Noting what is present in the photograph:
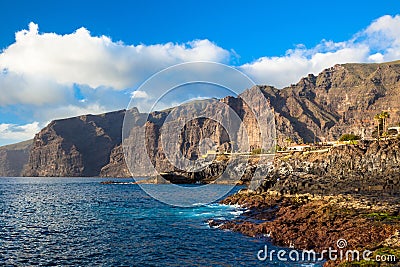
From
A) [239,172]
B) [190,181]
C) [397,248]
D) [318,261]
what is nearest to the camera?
[397,248]

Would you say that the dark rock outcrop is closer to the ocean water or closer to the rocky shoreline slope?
the rocky shoreline slope

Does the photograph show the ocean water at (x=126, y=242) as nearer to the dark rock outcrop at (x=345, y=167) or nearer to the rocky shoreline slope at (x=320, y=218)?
the rocky shoreline slope at (x=320, y=218)

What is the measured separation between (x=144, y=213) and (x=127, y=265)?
27.8 m

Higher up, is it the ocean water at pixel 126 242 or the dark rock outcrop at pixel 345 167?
the dark rock outcrop at pixel 345 167

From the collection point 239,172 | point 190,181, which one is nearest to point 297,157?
point 239,172

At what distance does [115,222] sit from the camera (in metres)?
44.6

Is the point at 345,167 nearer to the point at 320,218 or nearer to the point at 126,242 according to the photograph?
the point at 320,218

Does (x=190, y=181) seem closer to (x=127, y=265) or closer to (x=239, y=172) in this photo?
(x=239, y=172)

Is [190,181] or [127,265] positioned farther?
[190,181]

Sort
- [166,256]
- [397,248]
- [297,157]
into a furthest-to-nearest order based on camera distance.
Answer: [297,157]
[166,256]
[397,248]

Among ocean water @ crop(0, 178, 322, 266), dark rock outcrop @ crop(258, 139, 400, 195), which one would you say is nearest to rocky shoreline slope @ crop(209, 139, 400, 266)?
ocean water @ crop(0, 178, 322, 266)

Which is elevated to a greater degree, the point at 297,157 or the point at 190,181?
the point at 297,157

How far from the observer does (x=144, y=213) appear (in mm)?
52469

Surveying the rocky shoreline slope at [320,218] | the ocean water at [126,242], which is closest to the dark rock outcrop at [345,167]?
the rocky shoreline slope at [320,218]
